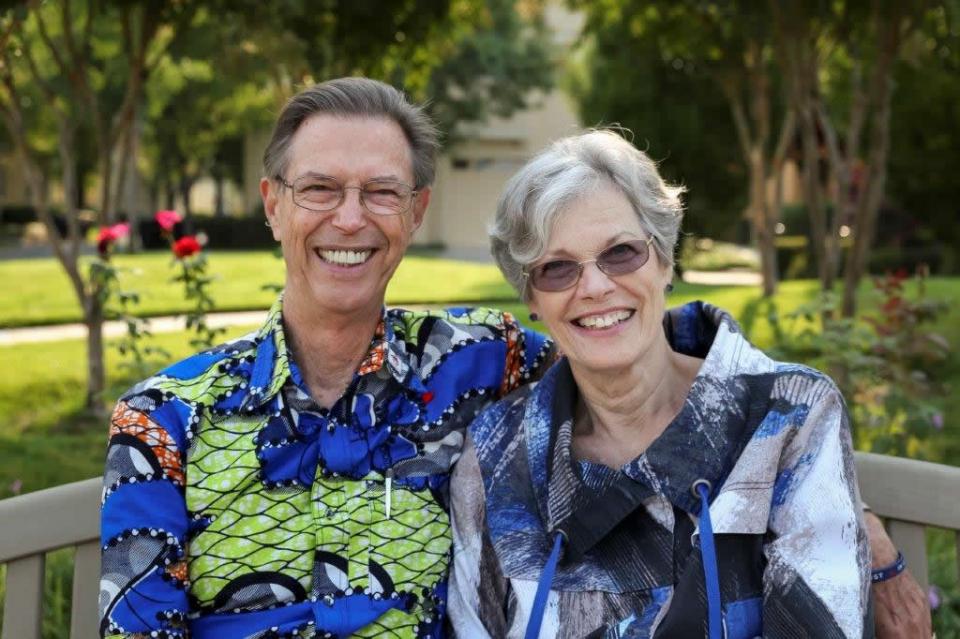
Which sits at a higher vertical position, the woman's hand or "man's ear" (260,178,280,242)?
"man's ear" (260,178,280,242)

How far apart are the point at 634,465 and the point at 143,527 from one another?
39.1 inches

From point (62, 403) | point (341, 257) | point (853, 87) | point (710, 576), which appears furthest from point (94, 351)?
point (710, 576)

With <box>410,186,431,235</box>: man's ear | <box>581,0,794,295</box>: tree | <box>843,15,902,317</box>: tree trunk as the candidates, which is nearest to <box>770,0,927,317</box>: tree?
<box>843,15,902,317</box>: tree trunk

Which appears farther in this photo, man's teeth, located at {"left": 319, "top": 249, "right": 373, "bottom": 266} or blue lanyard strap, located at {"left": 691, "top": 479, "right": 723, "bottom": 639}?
man's teeth, located at {"left": 319, "top": 249, "right": 373, "bottom": 266}

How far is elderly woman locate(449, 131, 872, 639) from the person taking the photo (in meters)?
2.18

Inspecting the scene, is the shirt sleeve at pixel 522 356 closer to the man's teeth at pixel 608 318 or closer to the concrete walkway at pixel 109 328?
the man's teeth at pixel 608 318

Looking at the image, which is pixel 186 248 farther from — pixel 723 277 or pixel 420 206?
pixel 723 277

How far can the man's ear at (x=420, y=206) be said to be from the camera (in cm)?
271

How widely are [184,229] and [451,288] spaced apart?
20.8 metres

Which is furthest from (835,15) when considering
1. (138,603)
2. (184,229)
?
(184,229)

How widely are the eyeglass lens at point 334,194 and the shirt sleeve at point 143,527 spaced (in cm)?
55

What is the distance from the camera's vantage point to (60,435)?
7.16 m

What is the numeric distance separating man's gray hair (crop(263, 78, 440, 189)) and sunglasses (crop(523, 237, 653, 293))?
1.49 ft

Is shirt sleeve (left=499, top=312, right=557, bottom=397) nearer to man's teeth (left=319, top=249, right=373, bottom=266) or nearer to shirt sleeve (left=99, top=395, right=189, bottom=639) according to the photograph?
man's teeth (left=319, top=249, right=373, bottom=266)
